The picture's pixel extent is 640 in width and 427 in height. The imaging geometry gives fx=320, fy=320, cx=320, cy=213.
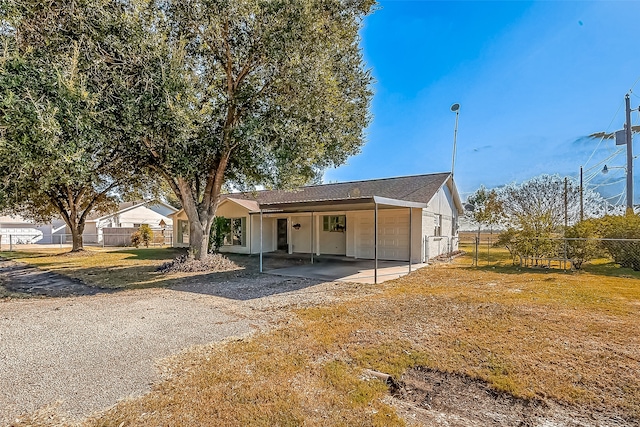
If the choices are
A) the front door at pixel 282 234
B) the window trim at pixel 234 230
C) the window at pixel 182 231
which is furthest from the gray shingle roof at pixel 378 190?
the window at pixel 182 231

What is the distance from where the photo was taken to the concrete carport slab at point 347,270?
34.7 feet

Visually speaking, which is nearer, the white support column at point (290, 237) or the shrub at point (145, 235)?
the white support column at point (290, 237)

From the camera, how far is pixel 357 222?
51.9 ft

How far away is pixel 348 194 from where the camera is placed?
17750mm

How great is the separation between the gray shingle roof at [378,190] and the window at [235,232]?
6.36 ft

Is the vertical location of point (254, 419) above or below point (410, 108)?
below

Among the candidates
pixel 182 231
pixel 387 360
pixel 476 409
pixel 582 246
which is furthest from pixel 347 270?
pixel 182 231

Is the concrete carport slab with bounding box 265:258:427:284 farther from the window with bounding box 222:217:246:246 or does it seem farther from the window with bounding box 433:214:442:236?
the window with bounding box 222:217:246:246

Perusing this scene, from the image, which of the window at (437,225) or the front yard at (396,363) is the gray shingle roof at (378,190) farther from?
the front yard at (396,363)

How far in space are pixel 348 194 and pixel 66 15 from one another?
1318 centimetres

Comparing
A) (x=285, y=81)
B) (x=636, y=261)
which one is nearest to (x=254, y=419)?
(x=285, y=81)

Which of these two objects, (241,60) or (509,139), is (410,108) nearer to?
(241,60)

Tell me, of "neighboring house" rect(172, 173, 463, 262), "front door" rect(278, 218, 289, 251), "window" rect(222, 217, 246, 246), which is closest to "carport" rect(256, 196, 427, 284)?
"neighboring house" rect(172, 173, 463, 262)

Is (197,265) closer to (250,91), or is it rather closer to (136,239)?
(250,91)
